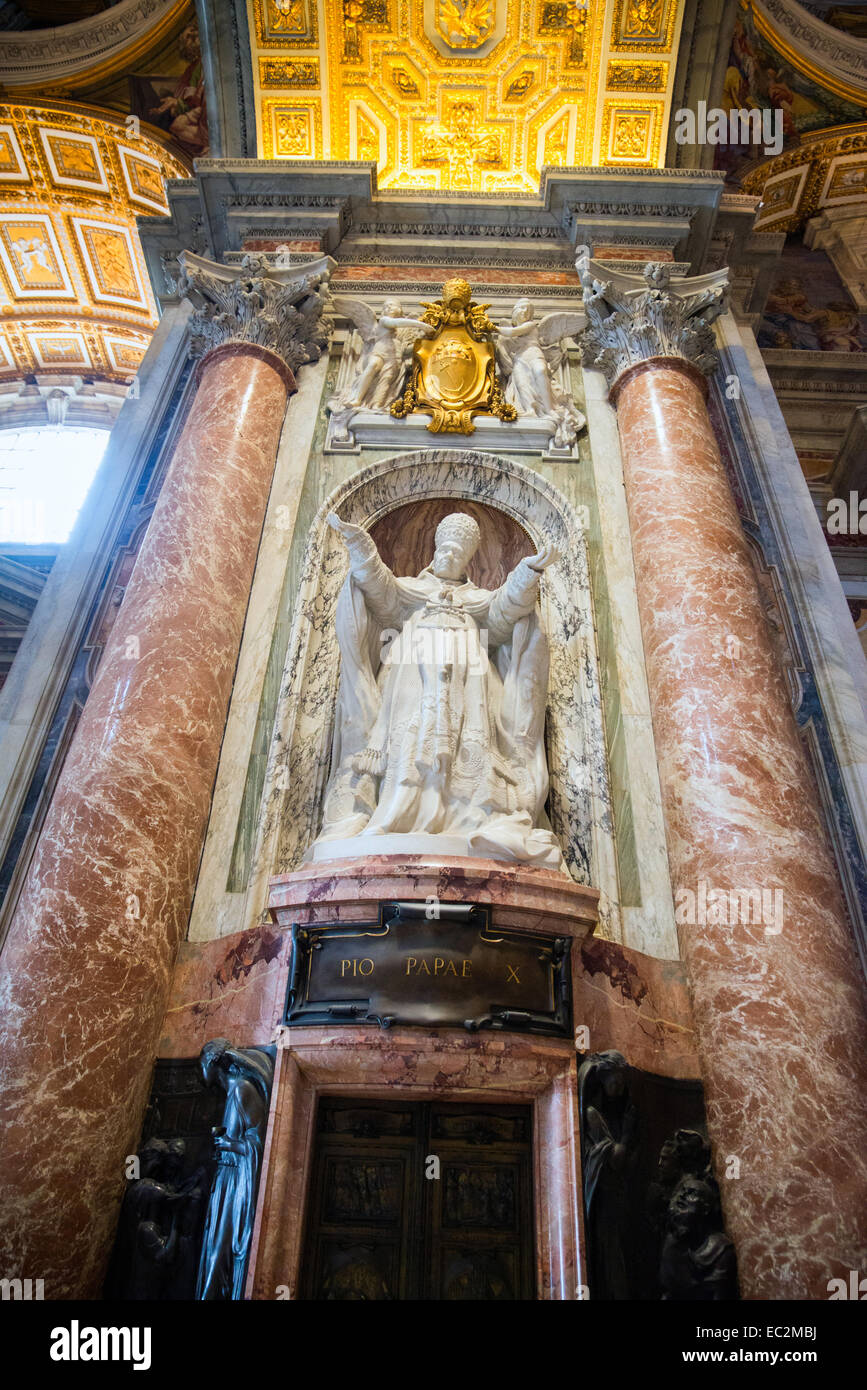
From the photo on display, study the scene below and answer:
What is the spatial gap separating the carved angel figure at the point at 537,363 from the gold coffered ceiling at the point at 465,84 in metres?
2.15

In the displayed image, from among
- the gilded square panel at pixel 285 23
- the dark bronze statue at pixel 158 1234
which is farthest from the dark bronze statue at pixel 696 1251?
the gilded square panel at pixel 285 23

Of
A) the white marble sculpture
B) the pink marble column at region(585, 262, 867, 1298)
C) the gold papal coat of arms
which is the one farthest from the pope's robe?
the gold papal coat of arms

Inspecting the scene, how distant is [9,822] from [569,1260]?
4104mm

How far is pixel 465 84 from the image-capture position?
8.88 m

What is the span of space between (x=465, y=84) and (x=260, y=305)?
3733 millimetres

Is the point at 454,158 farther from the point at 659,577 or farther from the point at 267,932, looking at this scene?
the point at 267,932

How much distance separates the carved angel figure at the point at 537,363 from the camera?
7.19 m

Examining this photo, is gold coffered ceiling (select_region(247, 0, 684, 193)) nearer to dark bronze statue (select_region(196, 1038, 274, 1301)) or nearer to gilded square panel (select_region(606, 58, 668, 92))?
gilded square panel (select_region(606, 58, 668, 92))

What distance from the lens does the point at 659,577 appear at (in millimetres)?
5641

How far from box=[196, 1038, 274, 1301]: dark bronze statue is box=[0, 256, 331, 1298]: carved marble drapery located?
0.45 meters

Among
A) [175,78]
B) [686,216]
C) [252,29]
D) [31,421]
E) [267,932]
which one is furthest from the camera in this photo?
[31,421]

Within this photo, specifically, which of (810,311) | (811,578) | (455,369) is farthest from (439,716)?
(810,311)

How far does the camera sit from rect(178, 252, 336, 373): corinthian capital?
287 inches

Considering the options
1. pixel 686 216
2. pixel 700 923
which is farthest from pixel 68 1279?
pixel 686 216
